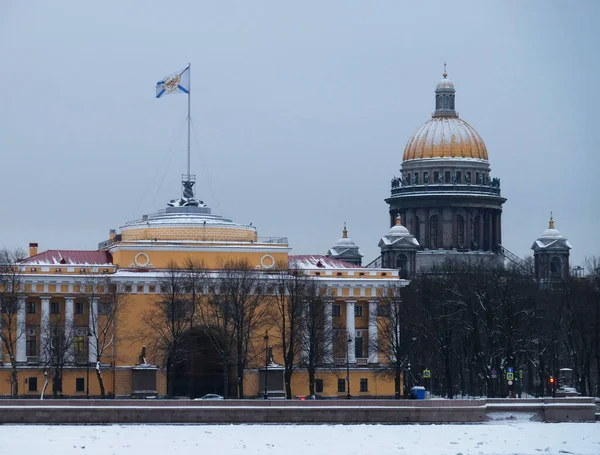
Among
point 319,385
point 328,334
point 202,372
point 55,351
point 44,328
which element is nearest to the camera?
point 55,351

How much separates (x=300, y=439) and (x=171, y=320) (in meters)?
33.8

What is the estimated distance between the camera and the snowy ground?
93312 mm

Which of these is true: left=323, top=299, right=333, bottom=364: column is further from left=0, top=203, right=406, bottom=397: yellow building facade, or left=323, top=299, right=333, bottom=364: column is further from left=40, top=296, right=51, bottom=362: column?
left=40, top=296, right=51, bottom=362: column

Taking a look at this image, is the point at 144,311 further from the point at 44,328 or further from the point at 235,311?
the point at 235,311

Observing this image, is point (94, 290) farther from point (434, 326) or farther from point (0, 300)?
point (434, 326)

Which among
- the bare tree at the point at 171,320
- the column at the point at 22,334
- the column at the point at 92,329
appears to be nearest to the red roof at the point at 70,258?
the column at the point at 22,334

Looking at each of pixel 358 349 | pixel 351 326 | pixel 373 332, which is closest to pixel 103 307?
pixel 351 326

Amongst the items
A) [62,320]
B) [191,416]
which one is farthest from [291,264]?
[191,416]

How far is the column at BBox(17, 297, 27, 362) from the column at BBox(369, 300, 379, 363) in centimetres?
2031

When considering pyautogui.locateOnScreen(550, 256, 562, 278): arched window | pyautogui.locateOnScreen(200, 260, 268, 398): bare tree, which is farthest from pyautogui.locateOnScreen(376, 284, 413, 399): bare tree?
pyautogui.locateOnScreen(550, 256, 562, 278): arched window

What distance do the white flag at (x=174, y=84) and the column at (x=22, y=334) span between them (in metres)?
14.7

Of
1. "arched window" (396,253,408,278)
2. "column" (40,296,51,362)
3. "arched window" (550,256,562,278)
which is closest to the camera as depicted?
"column" (40,296,51,362)

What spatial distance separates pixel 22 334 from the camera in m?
135

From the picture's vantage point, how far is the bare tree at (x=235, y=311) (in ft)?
422
